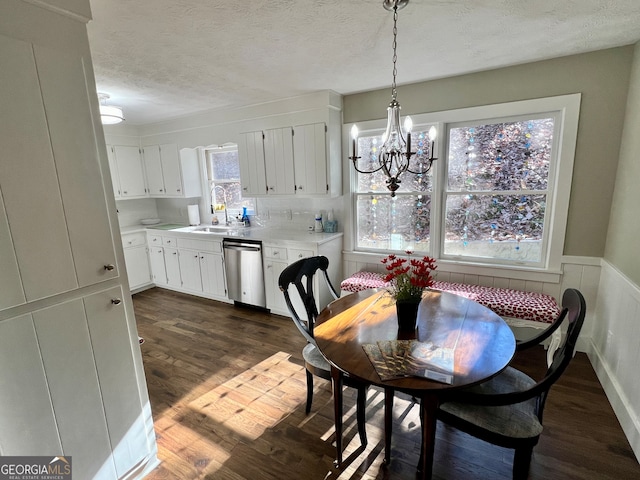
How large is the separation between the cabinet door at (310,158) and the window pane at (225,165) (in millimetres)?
1322

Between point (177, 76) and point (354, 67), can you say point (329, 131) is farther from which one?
point (177, 76)

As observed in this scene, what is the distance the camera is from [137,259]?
4398mm

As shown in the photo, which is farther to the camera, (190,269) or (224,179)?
(224,179)

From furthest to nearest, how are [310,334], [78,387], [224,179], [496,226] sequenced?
[224,179], [496,226], [310,334], [78,387]

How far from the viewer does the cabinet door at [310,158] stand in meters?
3.22

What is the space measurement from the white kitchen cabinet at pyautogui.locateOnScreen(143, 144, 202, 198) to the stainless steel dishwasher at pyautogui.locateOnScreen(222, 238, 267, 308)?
1353 millimetres

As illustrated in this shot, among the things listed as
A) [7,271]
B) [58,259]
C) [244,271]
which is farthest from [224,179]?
[7,271]

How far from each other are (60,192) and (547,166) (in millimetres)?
3453

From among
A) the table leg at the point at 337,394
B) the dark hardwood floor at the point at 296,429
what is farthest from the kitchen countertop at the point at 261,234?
the table leg at the point at 337,394

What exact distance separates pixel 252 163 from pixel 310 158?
0.83 metres

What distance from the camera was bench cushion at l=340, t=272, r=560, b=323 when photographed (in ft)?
7.91

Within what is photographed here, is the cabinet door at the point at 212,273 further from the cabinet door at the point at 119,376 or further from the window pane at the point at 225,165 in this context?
the cabinet door at the point at 119,376

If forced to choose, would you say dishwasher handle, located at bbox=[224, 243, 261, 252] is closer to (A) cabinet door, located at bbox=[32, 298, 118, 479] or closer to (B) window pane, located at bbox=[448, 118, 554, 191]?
(A) cabinet door, located at bbox=[32, 298, 118, 479]

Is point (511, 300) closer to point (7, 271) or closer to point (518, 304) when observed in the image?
point (518, 304)
